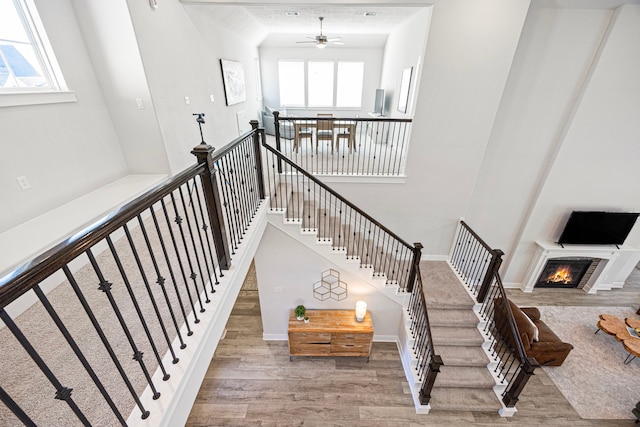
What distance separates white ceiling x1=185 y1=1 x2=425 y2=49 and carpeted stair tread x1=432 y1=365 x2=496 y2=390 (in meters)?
5.24

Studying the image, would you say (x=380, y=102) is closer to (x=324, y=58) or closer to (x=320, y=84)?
(x=320, y=84)

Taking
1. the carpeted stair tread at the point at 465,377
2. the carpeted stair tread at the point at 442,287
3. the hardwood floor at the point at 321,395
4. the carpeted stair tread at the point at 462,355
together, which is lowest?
the hardwood floor at the point at 321,395

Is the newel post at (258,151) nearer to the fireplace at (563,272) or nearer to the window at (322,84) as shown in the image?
the fireplace at (563,272)

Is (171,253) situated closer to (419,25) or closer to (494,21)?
(494,21)

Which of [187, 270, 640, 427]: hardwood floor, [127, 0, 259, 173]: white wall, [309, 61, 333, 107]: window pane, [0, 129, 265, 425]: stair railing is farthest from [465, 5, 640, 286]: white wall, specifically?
[309, 61, 333, 107]: window pane

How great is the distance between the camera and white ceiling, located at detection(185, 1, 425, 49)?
4.86 meters

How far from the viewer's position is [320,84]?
8812mm

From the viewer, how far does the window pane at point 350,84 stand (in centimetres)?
855

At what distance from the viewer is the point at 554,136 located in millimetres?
4680

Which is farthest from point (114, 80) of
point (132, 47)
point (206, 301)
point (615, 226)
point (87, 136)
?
point (615, 226)

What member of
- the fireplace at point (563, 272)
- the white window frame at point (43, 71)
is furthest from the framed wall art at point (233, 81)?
the fireplace at point (563, 272)

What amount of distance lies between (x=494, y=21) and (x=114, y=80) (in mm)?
4949

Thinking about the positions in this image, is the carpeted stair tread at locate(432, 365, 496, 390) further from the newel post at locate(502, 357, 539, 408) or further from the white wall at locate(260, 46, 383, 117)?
the white wall at locate(260, 46, 383, 117)

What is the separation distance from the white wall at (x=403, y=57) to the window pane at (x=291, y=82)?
8.77 ft
